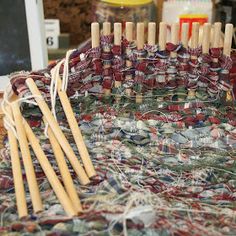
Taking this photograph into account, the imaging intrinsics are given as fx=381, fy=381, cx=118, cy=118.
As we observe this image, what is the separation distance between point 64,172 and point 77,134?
0.08m

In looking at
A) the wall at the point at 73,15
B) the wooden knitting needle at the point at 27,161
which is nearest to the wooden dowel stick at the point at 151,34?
the wooden knitting needle at the point at 27,161

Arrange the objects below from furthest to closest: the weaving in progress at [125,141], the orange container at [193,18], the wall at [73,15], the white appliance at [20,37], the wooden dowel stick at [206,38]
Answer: the wall at [73,15], the orange container at [193,18], the white appliance at [20,37], the wooden dowel stick at [206,38], the weaving in progress at [125,141]

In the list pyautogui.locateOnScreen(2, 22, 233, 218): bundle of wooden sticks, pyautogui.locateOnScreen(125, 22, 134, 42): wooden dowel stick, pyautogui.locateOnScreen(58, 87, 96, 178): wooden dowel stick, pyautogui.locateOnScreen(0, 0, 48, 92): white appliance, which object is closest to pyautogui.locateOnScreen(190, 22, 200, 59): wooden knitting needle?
pyautogui.locateOnScreen(2, 22, 233, 218): bundle of wooden sticks

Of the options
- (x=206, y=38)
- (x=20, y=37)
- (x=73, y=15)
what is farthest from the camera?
(x=73, y=15)

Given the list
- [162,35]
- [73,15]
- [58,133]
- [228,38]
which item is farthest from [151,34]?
[73,15]

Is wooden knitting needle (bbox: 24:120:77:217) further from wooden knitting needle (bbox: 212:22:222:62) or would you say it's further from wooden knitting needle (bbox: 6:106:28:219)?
wooden knitting needle (bbox: 212:22:222:62)

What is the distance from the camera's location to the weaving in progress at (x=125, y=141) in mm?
429

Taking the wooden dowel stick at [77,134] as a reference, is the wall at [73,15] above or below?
above

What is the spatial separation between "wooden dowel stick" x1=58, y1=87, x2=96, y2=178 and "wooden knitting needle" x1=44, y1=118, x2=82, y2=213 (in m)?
0.03

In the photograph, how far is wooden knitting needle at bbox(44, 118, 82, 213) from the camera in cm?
45

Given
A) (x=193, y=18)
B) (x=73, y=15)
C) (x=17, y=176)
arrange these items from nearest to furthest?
1. (x=17, y=176)
2. (x=193, y=18)
3. (x=73, y=15)

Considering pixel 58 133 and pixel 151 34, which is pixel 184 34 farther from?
pixel 58 133

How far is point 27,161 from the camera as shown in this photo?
→ 1.64ft

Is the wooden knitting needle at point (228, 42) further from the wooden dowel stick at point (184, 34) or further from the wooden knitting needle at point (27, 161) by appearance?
the wooden knitting needle at point (27, 161)
